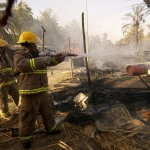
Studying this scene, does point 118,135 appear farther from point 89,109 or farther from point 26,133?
point 26,133

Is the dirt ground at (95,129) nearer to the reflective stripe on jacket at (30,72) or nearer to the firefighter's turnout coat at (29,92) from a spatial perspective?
the firefighter's turnout coat at (29,92)

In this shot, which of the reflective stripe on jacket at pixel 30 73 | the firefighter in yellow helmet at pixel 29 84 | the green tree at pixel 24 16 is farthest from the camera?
the green tree at pixel 24 16

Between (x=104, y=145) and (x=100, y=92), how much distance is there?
2.80 m

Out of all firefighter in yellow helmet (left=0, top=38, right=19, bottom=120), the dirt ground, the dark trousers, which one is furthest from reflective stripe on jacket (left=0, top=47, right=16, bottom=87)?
the dirt ground

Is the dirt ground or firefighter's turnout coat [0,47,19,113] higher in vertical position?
firefighter's turnout coat [0,47,19,113]

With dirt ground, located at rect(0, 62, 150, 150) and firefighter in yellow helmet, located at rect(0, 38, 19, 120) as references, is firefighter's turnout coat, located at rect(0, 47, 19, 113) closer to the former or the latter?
firefighter in yellow helmet, located at rect(0, 38, 19, 120)

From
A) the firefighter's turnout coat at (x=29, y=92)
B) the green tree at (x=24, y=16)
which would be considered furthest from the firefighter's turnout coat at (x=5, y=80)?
the green tree at (x=24, y=16)

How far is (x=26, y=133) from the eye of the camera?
10.8ft

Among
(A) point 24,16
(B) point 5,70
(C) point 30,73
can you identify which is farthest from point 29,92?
(A) point 24,16

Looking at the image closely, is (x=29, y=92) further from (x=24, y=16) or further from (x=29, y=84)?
(x=24, y=16)

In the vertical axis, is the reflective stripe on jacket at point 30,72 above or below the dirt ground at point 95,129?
above

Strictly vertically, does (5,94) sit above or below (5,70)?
below

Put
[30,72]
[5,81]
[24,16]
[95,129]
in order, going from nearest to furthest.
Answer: [30,72], [95,129], [5,81], [24,16]

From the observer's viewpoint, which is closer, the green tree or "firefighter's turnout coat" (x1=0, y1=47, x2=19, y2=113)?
"firefighter's turnout coat" (x1=0, y1=47, x2=19, y2=113)
